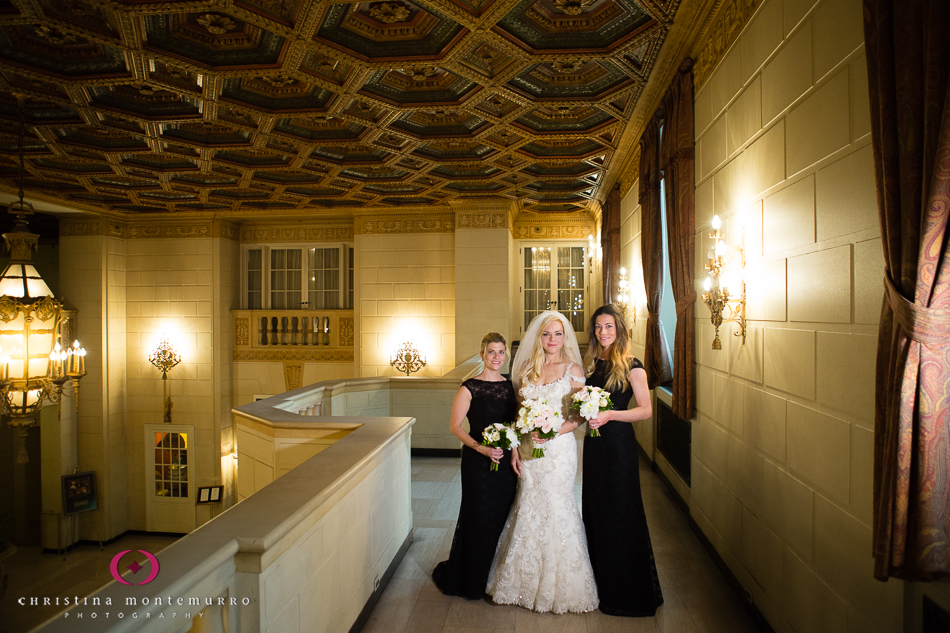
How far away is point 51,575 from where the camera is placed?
31.3 feet

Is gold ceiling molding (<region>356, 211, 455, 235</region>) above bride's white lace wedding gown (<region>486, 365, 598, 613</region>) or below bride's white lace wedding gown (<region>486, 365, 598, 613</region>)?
above

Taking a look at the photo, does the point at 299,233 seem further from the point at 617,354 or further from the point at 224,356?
the point at 617,354

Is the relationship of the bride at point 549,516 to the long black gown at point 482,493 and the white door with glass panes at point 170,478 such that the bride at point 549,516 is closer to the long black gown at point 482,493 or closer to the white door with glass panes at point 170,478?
the long black gown at point 482,493

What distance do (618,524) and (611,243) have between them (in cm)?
675

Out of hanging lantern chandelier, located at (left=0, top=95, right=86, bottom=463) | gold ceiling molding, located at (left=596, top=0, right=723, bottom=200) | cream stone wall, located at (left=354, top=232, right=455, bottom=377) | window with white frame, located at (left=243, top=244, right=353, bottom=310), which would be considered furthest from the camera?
window with white frame, located at (left=243, top=244, right=353, bottom=310)

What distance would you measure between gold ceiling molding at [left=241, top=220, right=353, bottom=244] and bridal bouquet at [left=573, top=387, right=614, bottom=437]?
1026 cm

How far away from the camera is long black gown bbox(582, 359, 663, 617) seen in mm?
2998

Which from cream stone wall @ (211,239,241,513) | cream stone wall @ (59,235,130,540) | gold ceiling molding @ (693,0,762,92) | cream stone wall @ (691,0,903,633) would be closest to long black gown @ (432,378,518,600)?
cream stone wall @ (691,0,903,633)

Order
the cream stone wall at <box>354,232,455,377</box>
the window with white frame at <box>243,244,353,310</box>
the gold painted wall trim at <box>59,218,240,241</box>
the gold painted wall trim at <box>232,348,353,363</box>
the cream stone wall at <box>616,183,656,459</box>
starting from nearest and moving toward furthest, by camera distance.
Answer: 1. the cream stone wall at <box>616,183,656,459</box>
2. the cream stone wall at <box>354,232,455,377</box>
3. the gold painted wall trim at <box>59,218,240,241</box>
4. the gold painted wall trim at <box>232,348,353,363</box>
5. the window with white frame at <box>243,244,353,310</box>

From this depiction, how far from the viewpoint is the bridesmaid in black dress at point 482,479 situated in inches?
122

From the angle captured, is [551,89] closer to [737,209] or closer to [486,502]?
[737,209]

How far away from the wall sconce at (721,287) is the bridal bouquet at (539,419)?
52.9 inches

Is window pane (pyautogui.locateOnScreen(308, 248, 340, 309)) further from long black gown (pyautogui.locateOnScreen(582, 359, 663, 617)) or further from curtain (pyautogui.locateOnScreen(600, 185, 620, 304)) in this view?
long black gown (pyautogui.locateOnScreen(582, 359, 663, 617))

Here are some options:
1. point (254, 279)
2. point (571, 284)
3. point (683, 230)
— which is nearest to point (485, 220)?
point (571, 284)
